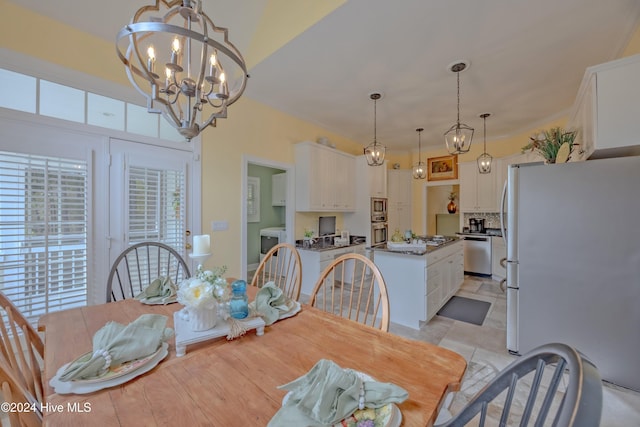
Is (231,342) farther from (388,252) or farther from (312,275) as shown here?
(312,275)

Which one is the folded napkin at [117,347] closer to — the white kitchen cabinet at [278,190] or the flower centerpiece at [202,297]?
the flower centerpiece at [202,297]

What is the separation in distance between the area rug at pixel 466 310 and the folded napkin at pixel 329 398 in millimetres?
2839

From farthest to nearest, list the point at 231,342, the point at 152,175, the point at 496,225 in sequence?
the point at 496,225 < the point at 152,175 < the point at 231,342

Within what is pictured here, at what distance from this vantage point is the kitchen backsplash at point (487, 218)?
524 cm

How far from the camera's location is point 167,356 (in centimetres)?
104

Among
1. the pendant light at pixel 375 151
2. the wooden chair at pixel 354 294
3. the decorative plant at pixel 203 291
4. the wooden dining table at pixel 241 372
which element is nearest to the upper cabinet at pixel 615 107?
the pendant light at pixel 375 151

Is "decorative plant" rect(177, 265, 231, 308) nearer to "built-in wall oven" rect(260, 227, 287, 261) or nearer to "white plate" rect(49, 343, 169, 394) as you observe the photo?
"white plate" rect(49, 343, 169, 394)

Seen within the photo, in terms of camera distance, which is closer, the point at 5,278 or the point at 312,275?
the point at 5,278

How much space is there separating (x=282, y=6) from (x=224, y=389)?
120 inches

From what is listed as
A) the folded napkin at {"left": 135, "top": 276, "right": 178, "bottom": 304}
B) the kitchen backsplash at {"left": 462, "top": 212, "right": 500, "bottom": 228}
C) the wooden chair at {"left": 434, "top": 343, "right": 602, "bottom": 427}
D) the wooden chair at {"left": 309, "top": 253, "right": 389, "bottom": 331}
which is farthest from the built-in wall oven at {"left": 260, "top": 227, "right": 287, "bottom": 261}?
the wooden chair at {"left": 434, "top": 343, "right": 602, "bottom": 427}

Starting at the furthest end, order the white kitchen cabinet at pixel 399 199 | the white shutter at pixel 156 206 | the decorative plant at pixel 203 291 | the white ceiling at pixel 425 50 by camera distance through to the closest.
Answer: the white kitchen cabinet at pixel 399 199, the white shutter at pixel 156 206, the white ceiling at pixel 425 50, the decorative plant at pixel 203 291

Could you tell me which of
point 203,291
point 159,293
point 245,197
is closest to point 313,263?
point 245,197

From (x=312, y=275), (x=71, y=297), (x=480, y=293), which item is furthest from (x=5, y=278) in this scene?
(x=480, y=293)

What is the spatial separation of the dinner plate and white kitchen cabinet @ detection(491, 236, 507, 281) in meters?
4.91
